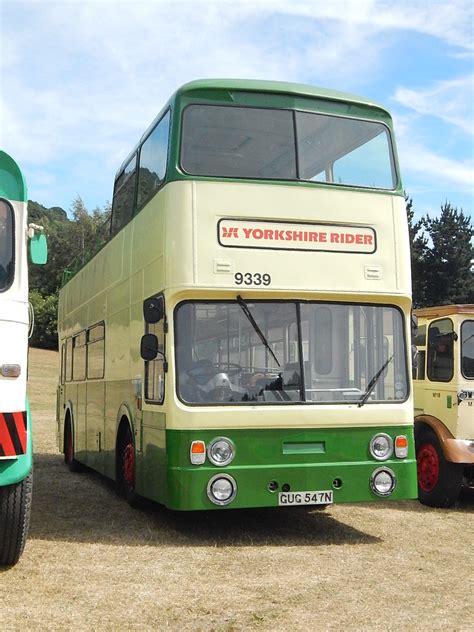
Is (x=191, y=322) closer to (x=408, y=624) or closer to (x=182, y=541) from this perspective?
(x=182, y=541)

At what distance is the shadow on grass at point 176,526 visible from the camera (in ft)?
28.1

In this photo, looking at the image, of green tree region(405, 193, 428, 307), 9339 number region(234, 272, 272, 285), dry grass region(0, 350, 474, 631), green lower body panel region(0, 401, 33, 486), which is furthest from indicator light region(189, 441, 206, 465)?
green tree region(405, 193, 428, 307)

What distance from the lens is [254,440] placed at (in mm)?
8359

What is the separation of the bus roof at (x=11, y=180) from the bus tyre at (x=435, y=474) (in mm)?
6235

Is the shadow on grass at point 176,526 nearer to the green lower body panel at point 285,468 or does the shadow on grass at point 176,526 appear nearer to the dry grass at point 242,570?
the dry grass at point 242,570

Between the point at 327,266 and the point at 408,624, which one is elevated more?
the point at 327,266

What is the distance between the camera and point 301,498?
8.42 metres

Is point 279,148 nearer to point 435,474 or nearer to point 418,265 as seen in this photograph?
point 435,474

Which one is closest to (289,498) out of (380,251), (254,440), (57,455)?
(254,440)

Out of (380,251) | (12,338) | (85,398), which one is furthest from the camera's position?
(85,398)

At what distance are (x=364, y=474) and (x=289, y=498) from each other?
801 mm

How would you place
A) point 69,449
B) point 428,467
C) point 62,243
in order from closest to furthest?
point 428,467 → point 69,449 → point 62,243

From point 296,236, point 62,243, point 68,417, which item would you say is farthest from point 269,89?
point 62,243

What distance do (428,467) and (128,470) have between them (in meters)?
3.80
